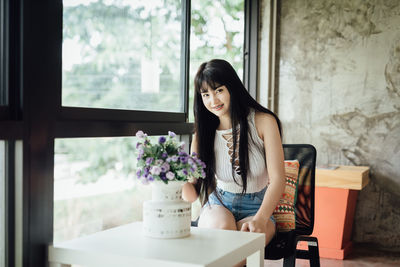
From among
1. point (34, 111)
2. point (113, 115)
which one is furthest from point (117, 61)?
point (34, 111)

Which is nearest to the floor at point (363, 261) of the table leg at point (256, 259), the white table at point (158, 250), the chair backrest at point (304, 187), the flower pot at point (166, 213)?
A: the chair backrest at point (304, 187)

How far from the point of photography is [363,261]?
11.7 ft

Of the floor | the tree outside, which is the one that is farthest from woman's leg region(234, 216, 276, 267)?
the floor

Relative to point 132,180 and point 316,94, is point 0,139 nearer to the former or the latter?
point 132,180

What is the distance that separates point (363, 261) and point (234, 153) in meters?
1.90

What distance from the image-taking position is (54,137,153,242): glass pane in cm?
200

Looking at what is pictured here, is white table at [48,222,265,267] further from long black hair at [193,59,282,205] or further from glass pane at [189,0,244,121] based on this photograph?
glass pane at [189,0,244,121]

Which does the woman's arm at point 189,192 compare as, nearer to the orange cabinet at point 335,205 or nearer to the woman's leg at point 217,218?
the woman's leg at point 217,218

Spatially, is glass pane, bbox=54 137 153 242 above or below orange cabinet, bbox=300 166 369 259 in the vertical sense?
above

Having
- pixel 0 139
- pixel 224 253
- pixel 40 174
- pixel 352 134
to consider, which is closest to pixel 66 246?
pixel 40 174

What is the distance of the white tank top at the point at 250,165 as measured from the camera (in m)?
2.18

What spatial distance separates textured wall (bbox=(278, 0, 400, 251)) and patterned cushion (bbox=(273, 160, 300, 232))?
5.59 feet

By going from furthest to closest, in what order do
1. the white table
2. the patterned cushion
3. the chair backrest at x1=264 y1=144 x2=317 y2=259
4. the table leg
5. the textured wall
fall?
the textured wall
the chair backrest at x1=264 y1=144 x2=317 y2=259
the patterned cushion
the table leg
the white table

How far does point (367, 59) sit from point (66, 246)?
310 centimetres
